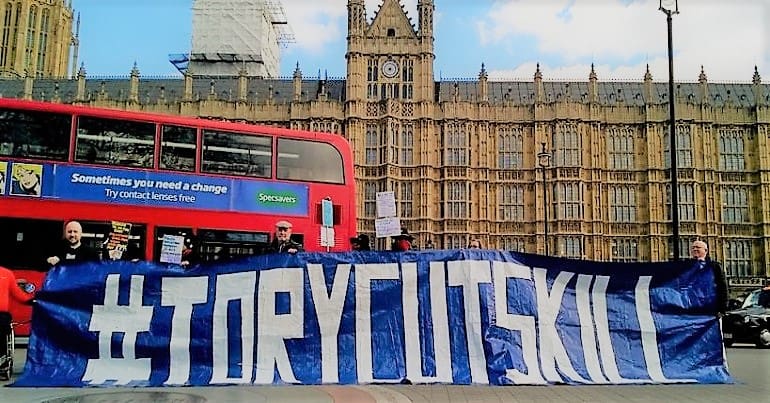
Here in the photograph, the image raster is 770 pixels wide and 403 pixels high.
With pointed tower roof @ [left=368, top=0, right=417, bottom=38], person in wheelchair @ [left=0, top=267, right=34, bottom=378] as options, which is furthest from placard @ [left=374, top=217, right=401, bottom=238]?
pointed tower roof @ [left=368, top=0, right=417, bottom=38]

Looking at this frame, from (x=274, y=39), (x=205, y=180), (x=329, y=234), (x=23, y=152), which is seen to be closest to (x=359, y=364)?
(x=329, y=234)

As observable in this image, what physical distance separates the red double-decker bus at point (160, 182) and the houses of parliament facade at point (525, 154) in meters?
28.2

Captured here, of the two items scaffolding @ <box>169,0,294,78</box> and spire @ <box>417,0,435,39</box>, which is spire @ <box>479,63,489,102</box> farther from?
scaffolding @ <box>169,0,294,78</box>

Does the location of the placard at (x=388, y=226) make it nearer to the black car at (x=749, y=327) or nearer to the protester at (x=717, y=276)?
the protester at (x=717, y=276)

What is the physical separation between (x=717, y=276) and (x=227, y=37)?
165ft

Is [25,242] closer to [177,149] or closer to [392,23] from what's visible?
[177,149]

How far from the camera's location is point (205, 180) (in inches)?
578

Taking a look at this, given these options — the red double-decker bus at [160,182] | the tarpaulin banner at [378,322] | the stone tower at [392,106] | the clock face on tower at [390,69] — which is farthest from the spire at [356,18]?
the tarpaulin banner at [378,322]

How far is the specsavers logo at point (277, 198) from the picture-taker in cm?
1504

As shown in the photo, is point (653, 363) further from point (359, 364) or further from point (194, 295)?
point (194, 295)

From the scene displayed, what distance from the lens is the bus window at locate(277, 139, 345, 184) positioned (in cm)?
1546

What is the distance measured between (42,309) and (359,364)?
4077mm

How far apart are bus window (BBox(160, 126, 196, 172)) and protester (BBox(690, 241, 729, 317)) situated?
995 centimetres

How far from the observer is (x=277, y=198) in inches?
597
